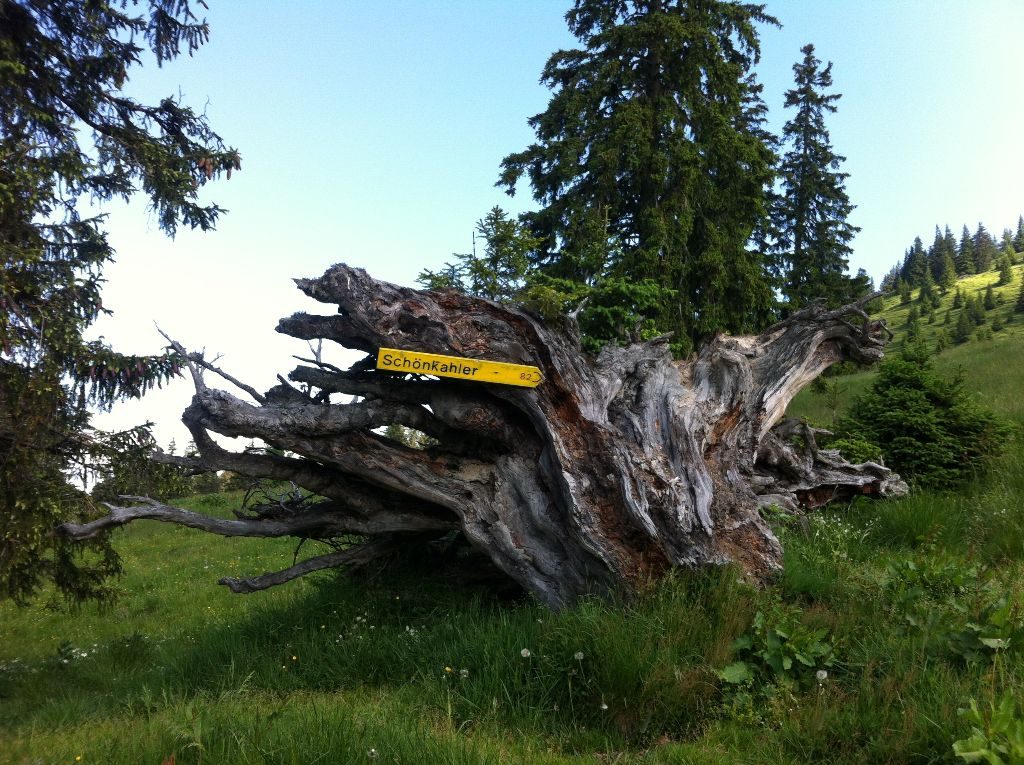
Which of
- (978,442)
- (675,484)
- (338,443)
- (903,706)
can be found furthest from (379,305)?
(978,442)

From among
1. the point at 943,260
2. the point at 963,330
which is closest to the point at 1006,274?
the point at 943,260

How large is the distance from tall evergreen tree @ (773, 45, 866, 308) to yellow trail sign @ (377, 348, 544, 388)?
987 inches

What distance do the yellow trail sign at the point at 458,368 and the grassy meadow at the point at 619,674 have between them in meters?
2.11

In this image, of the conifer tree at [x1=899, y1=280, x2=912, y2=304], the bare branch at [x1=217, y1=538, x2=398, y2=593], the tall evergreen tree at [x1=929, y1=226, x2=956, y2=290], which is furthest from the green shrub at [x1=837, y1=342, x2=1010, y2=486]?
the tall evergreen tree at [x1=929, y1=226, x2=956, y2=290]

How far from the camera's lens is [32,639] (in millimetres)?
11875

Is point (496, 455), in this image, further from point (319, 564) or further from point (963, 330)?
point (963, 330)

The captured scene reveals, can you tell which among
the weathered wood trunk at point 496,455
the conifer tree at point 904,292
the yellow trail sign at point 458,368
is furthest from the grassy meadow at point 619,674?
the conifer tree at point 904,292

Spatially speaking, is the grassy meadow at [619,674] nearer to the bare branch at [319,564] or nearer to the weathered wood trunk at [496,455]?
the bare branch at [319,564]

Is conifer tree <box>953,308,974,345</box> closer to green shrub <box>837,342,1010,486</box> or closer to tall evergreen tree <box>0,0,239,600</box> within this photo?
green shrub <box>837,342,1010,486</box>

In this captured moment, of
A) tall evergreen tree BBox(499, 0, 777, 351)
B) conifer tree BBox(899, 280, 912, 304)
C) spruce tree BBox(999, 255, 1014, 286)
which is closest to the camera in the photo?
tall evergreen tree BBox(499, 0, 777, 351)

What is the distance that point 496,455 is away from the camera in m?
7.39

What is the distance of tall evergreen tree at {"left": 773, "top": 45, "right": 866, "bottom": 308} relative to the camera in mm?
30422

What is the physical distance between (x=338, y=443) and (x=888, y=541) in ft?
21.1

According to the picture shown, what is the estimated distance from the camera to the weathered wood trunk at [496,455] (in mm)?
6594
